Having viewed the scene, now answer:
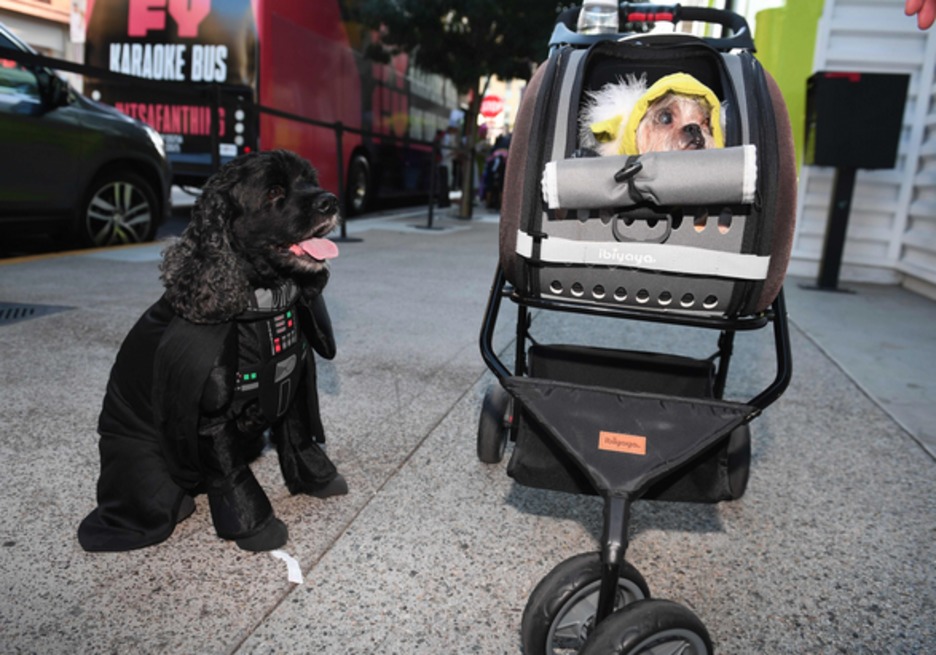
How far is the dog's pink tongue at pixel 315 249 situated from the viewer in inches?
79.5

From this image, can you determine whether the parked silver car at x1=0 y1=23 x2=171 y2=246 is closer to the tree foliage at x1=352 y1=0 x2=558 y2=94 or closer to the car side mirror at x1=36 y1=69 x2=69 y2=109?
the car side mirror at x1=36 y1=69 x2=69 y2=109

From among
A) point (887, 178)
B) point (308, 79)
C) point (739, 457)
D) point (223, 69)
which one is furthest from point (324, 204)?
point (308, 79)

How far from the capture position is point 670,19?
7.68ft

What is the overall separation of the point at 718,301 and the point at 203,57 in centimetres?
873

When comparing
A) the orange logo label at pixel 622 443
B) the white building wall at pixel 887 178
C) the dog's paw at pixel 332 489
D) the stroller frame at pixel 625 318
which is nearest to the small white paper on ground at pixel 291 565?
the dog's paw at pixel 332 489

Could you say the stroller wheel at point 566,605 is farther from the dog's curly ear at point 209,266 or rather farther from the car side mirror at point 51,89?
the car side mirror at point 51,89

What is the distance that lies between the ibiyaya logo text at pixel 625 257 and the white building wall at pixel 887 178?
6012mm

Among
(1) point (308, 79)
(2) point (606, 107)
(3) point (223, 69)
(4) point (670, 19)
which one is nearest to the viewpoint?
(2) point (606, 107)

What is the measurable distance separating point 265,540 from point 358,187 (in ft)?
37.1

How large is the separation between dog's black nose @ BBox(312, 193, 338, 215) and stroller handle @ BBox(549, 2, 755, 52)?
778 mm

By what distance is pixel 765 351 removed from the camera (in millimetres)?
4418

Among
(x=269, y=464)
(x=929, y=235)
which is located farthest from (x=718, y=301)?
(x=929, y=235)

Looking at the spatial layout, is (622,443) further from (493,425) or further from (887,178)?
(887,178)

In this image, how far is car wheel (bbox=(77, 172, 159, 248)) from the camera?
654cm
